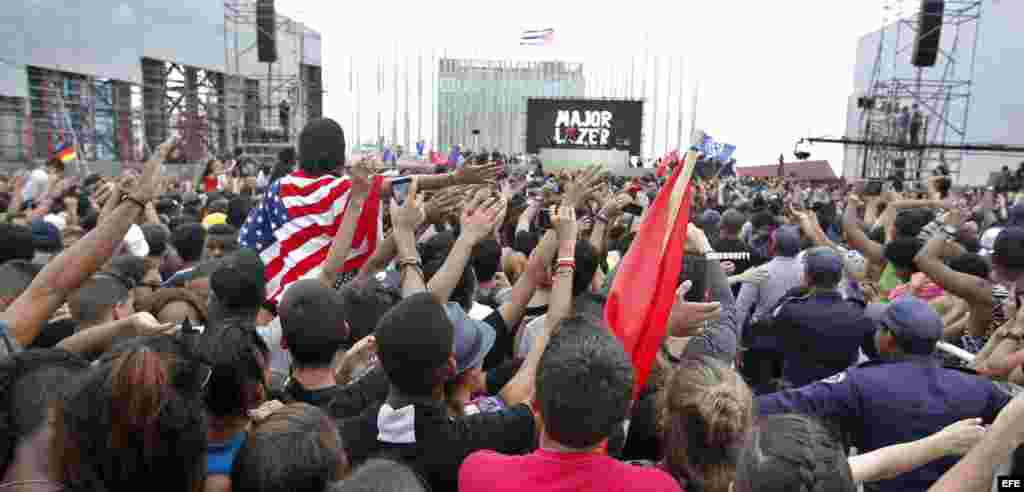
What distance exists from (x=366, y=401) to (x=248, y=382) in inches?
18.0

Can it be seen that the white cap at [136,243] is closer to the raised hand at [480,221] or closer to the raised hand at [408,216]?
the raised hand at [408,216]

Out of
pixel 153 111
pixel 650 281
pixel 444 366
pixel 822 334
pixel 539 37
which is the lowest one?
pixel 822 334

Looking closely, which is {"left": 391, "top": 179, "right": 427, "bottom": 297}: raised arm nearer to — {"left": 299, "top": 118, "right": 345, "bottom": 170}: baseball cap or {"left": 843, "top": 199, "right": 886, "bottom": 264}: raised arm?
{"left": 299, "top": 118, "right": 345, "bottom": 170}: baseball cap

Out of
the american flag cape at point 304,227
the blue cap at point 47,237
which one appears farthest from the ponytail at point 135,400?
the blue cap at point 47,237

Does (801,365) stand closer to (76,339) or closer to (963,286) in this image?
(963,286)

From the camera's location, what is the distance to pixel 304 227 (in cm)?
383

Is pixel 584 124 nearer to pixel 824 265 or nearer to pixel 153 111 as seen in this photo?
pixel 153 111

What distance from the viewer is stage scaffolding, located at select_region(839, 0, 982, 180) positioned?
17953mm

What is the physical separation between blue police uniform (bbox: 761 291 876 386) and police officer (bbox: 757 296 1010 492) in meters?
1.20

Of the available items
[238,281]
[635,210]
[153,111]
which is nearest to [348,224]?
[238,281]

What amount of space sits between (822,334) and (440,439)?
296cm

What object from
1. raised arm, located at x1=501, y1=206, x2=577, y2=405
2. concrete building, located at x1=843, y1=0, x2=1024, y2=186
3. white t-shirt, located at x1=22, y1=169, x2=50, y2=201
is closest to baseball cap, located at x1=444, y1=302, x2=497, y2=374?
raised arm, located at x1=501, y1=206, x2=577, y2=405

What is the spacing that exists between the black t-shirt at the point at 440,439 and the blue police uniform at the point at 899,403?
127cm

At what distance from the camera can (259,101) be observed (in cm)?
2419
